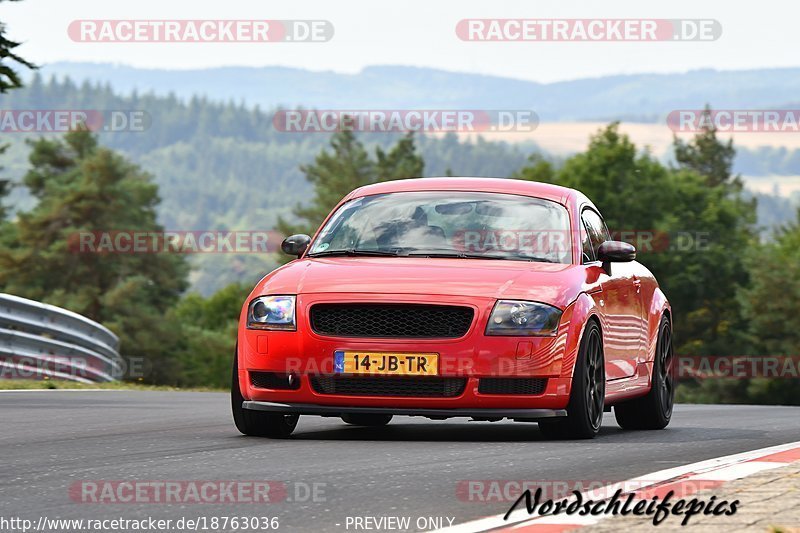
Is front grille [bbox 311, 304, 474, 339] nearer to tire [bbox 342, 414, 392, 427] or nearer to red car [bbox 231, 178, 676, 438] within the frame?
red car [bbox 231, 178, 676, 438]

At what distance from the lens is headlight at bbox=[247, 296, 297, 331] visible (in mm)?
9773

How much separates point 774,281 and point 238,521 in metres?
71.7

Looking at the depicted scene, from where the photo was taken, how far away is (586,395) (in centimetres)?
1000

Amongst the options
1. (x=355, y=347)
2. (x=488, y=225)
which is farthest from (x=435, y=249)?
(x=355, y=347)

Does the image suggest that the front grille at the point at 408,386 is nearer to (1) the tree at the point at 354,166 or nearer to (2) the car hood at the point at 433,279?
(2) the car hood at the point at 433,279

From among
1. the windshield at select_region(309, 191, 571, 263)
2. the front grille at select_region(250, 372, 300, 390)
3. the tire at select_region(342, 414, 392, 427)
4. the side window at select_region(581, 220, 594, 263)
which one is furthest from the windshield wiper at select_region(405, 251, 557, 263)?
the tire at select_region(342, 414, 392, 427)

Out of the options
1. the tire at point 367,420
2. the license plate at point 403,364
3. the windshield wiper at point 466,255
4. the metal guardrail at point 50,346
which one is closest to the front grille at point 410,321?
the license plate at point 403,364

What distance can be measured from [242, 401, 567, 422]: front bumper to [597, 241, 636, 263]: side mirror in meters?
1.58

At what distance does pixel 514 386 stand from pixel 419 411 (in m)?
0.60

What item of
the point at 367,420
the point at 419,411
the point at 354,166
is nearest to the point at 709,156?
the point at 354,166

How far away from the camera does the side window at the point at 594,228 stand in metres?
11.7

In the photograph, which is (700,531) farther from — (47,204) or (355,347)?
(47,204)

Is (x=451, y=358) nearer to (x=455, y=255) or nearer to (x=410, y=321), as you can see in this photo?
(x=410, y=321)

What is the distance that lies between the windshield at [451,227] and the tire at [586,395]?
0.70 m
